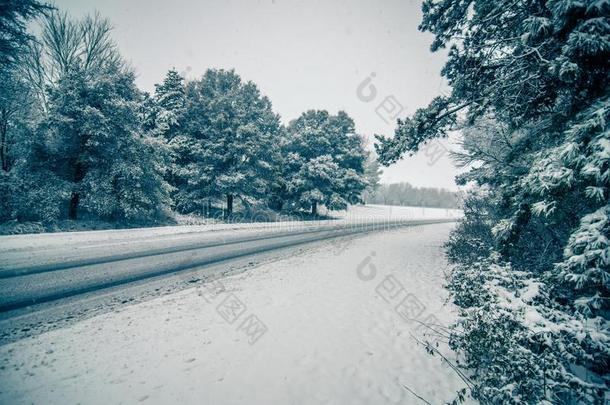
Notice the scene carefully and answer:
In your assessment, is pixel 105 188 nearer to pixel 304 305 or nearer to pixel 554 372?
pixel 304 305

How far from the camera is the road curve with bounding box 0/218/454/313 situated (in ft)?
18.3

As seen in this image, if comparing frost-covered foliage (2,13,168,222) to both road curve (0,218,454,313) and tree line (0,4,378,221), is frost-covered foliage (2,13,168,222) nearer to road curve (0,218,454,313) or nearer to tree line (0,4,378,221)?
tree line (0,4,378,221)

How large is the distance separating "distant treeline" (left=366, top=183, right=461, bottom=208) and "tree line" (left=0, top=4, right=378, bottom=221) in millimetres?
61627

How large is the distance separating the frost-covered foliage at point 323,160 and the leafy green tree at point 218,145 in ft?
18.1

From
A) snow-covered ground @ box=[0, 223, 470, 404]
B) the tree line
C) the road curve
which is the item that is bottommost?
snow-covered ground @ box=[0, 223, 470, 404]

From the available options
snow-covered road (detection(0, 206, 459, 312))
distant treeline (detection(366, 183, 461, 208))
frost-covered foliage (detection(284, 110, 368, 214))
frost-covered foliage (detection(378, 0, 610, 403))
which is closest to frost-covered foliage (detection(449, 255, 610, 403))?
frost-covered foliage (detection(378, 0, 610, 403))

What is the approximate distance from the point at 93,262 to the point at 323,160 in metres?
22.7

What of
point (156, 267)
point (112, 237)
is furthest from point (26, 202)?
point (156, 267)

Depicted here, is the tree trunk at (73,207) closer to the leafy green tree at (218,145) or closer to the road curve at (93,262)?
the road curve at (93,262)

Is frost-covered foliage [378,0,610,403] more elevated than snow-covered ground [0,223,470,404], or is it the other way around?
frost-covered foliage [378,0,610,403]

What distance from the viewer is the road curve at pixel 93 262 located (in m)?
5.59

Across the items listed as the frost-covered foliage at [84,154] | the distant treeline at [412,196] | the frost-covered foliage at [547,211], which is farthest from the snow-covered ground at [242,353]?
the distant treeline at [412,196]

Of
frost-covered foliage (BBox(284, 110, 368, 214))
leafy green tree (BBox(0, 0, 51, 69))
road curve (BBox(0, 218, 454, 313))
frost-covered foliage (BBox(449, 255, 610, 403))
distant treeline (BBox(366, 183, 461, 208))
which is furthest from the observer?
distant treeline (BBox(366, 183, 461, 208))

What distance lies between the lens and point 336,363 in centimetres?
371
